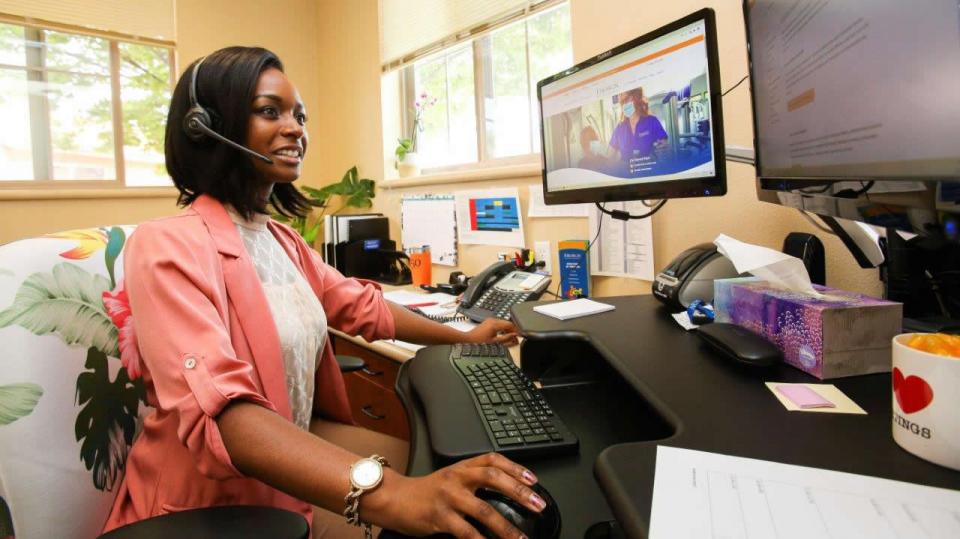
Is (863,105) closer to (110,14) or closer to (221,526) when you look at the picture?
(221,526)

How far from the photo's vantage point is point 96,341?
790 mm

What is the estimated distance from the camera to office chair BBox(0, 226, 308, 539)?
2.19 ft

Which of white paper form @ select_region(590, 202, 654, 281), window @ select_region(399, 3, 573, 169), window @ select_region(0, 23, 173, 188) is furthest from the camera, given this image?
window @ select_region(0, 23, 173, 188)

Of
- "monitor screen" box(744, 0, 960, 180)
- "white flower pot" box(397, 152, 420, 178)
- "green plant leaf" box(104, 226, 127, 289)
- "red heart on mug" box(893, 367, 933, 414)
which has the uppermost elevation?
"white flower pot" box(397, 152, 420, 178)

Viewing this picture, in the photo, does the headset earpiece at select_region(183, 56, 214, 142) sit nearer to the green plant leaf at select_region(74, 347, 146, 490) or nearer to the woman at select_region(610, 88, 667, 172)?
the green plant leaf at select_region(74, 347, 146, 490)

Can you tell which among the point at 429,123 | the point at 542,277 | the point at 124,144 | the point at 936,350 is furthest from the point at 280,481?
the point at 124,144

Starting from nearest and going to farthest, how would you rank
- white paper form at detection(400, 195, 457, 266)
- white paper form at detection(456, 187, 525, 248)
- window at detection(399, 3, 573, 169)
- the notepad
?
the notepad
white paper form at detection(456, 187, 525, 248)
window at detection(399, 3, 573, 169)
white paper form at detection(400, 195, 457, 266)

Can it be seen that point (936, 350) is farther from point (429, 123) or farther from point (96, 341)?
point (429, 123)

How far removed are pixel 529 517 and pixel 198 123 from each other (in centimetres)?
85

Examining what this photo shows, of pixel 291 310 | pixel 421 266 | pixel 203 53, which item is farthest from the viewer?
pixel 203 53

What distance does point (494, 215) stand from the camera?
1896 millimetres

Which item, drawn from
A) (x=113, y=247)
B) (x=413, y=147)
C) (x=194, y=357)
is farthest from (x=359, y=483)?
(x=413, y=147)

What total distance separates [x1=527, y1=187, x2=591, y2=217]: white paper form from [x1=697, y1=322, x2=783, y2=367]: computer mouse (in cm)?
85

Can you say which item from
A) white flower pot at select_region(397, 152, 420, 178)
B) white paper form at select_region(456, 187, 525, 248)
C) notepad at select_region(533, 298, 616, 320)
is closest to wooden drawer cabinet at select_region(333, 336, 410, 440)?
notepad at select_region(533, 298, 616, 320)
